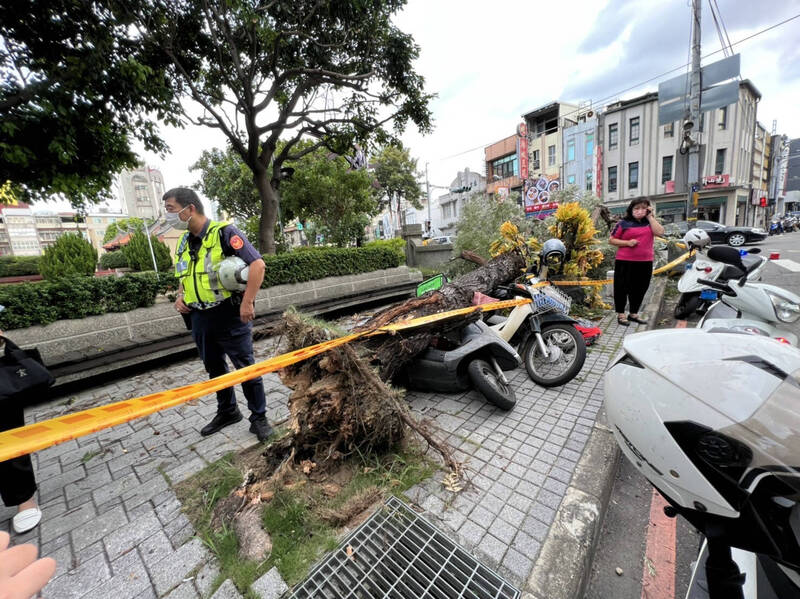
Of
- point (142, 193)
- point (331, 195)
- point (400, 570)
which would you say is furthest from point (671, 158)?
point (142, 193)

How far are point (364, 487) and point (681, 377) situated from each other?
189 centimetres

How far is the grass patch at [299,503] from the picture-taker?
1.67m

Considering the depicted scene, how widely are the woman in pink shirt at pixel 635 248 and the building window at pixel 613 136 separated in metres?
27.1

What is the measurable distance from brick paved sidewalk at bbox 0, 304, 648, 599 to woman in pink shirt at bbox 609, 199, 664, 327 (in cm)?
205

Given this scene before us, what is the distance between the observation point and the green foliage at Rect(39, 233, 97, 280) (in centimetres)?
586

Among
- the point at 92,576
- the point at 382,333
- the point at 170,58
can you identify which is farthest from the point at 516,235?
the point at 170,58

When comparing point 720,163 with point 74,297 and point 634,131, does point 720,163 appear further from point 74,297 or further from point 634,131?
point 74,297

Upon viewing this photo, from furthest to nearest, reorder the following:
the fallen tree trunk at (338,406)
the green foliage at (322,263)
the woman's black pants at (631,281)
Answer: the green foliage at (322,263) < the woman's black pants at (631,281) < the fallen tree trunk at (338,406)

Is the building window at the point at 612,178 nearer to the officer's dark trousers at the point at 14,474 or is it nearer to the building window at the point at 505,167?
the building window at the point at 505,167

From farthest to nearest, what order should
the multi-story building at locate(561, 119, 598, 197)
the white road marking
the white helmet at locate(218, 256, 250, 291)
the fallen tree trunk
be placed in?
the multi-story building at locate(561, 119, 598, 197) < the white road marking < the white helmet at locate(218, 256, 250, 291) < the fallen tree trunk

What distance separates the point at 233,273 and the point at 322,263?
5.70 metres

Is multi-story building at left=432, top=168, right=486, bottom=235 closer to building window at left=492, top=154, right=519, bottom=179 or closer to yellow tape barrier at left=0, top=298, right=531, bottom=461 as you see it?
building window at left=492, top=154, right=519, bottom=179

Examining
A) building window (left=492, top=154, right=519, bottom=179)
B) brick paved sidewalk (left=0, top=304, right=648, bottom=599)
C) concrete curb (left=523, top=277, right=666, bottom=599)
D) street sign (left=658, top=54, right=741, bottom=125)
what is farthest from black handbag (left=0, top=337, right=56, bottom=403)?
building window (left=492, top=154, right=519, bottom=179)

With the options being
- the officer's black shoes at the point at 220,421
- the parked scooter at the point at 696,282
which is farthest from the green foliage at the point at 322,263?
the parked scooter at the point at 696,282
